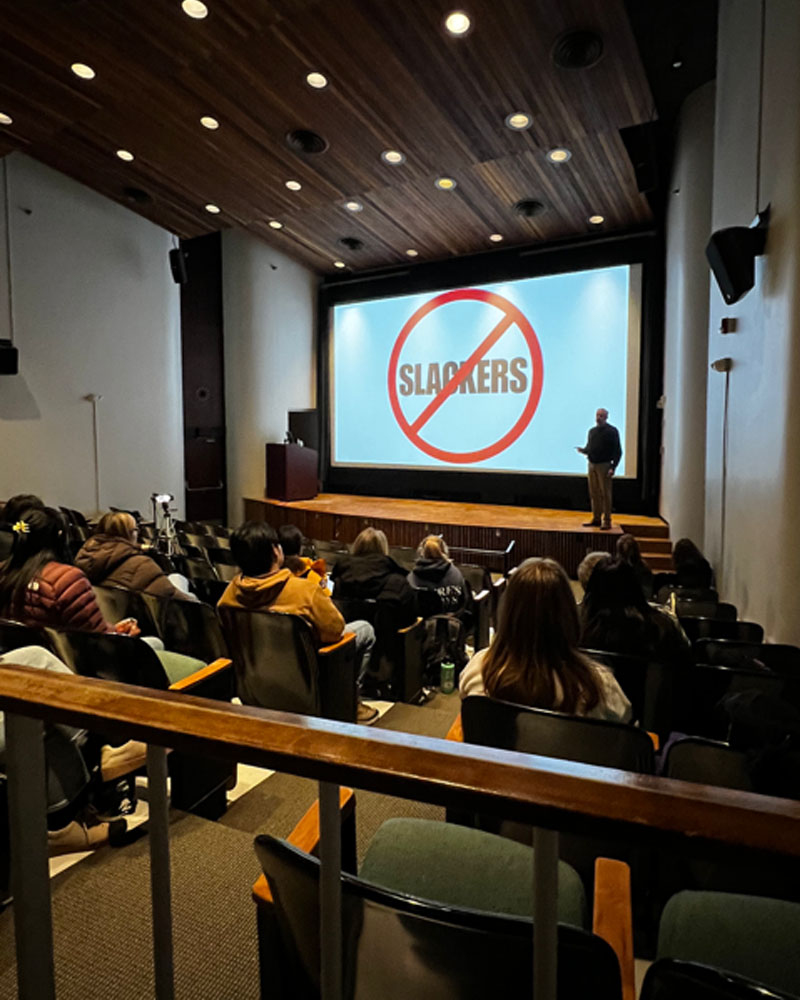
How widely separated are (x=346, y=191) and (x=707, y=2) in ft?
12.8

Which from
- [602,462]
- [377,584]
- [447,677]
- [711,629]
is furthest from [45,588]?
[602,462]

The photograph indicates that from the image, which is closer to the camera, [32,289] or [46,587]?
[46,587]

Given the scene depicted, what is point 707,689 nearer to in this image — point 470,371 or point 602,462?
point 602,462

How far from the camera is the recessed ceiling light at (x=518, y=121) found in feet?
19.2

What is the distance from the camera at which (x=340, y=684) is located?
260cm

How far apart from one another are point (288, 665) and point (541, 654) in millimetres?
1160

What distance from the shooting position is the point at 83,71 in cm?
528

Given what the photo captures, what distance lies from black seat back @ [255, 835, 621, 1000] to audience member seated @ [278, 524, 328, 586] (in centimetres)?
191

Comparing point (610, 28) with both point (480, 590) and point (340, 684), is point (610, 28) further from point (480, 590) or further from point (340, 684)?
point (340, 684)

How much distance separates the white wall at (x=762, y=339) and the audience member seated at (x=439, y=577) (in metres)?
1.67

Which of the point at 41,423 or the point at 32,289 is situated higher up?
the point at 32,289

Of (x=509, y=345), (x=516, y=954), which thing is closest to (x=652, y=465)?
(x=509, y=345)

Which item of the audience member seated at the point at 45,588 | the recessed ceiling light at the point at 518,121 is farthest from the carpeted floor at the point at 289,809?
the recessed ceiling light at the point at 518,121

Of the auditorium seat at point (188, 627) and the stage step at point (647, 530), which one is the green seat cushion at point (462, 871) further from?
the stage step at point (647, 530)
